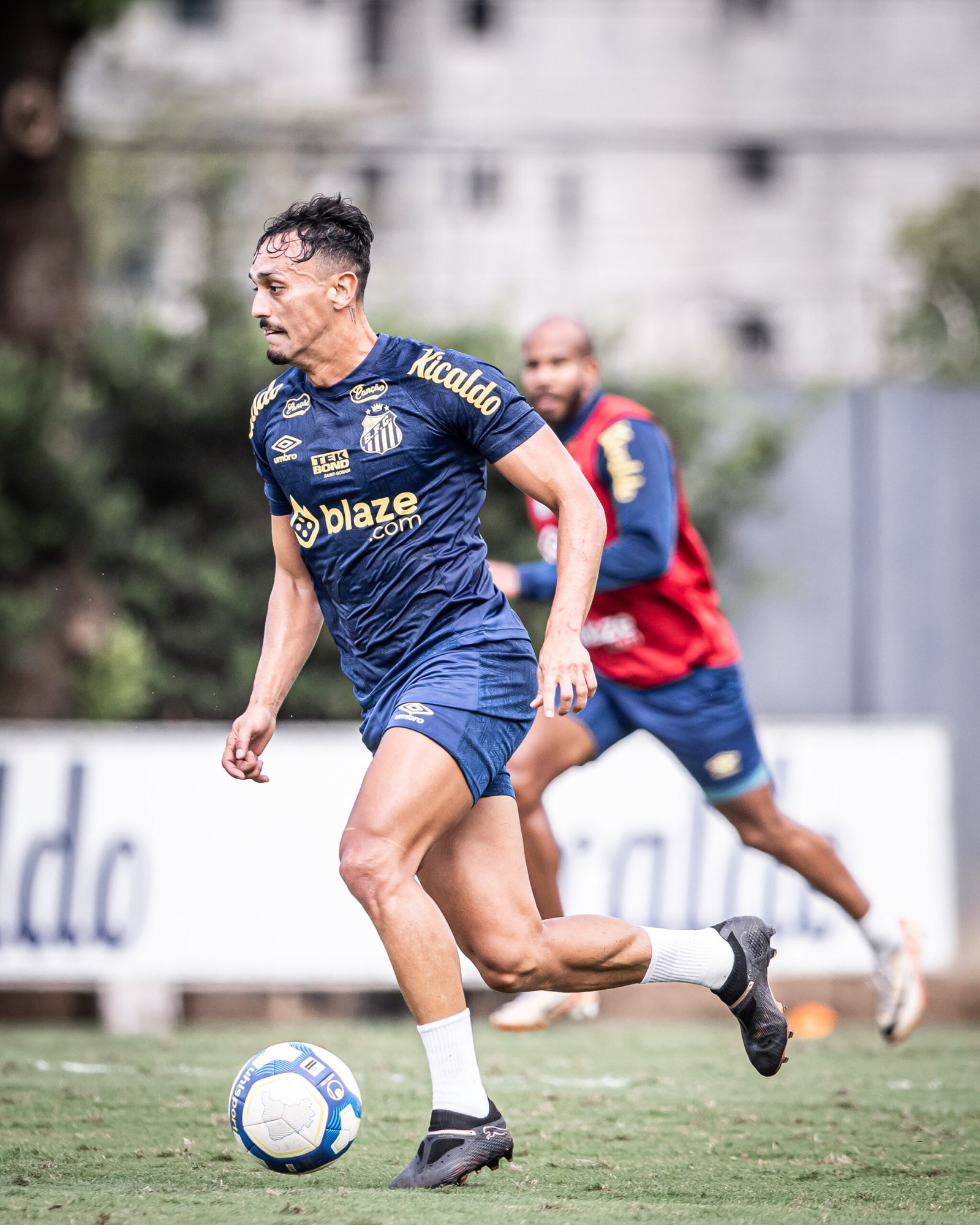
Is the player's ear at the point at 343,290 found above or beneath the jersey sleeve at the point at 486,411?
above

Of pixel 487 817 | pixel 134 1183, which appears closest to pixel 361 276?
pixel 487 817

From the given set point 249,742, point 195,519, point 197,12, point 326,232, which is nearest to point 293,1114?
point 249,742

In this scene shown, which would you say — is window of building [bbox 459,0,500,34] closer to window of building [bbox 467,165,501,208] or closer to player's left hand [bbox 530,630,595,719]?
window of building [bbox 467,165,501,208]

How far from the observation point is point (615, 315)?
10609 mm

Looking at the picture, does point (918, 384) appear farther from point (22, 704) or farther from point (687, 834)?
point (22, 704)

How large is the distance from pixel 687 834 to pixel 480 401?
4929 millimetres

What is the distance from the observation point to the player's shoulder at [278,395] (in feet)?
14.1

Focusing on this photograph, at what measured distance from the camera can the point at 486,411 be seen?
13.3 feet

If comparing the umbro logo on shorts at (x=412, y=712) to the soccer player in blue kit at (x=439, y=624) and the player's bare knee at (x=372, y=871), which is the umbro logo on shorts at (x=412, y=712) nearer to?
the soccer player in blue kit at (x=439, y=624)

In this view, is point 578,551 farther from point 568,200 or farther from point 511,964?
point 568,200

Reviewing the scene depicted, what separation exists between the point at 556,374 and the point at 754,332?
92.7 ft

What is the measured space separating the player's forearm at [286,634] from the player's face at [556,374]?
5.51 feet

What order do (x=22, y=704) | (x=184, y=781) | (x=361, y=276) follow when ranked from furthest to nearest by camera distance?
(x=22, y=704) < (x=184, y=781) < (x=361, y=276)

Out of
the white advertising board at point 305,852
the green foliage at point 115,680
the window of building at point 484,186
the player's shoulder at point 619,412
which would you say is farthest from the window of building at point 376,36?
the player's shoulder at point 619,412
